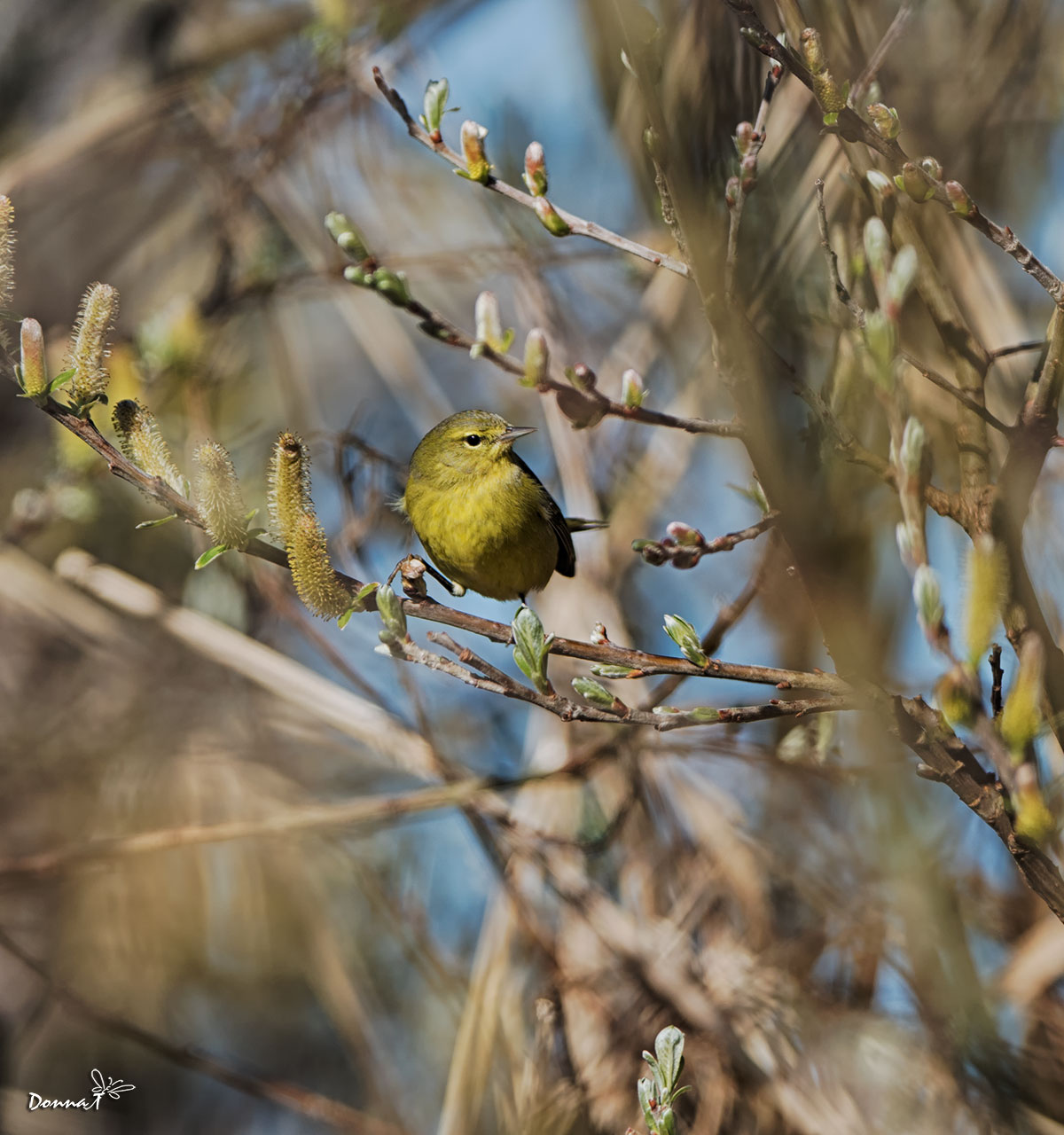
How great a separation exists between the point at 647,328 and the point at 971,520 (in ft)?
6.84

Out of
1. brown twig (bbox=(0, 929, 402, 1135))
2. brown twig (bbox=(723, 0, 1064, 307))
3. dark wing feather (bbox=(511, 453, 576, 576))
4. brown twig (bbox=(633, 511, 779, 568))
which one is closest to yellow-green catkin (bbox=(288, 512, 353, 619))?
brown twig (bbox=(633, 511, 779, 568))

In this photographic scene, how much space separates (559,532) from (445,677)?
2.51 feet

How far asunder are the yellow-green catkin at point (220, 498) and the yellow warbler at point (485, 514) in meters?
Result: 1.79

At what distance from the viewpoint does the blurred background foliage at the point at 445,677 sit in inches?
83.7

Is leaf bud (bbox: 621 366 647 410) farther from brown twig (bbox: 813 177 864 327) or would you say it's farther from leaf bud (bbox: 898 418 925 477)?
leaf bud (bbox: 898 418 925 477)

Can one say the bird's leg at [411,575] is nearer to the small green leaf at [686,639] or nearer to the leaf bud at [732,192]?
the small green leaf at [686,639]

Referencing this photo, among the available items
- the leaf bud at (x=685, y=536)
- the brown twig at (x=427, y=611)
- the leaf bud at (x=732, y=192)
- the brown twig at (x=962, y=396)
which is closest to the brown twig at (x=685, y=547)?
the leaf bud at (x=685, y=536)

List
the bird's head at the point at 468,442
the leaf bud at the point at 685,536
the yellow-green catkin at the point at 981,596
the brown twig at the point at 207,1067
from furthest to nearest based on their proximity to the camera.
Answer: the bird's head at the point at 468,442 < the brown twig at the point at 207,1067 < the leaf bud at the point at 685,536 < the yellow-green catkin at the point at 981,596

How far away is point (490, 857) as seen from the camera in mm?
3006

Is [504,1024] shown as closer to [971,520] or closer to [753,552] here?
[753,552]

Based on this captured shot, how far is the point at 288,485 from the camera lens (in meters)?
1.54

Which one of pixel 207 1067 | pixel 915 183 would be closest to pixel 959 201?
pixel 915 183

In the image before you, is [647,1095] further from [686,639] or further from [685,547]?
[685,547]

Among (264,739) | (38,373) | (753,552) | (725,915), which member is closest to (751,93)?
(38,373)
